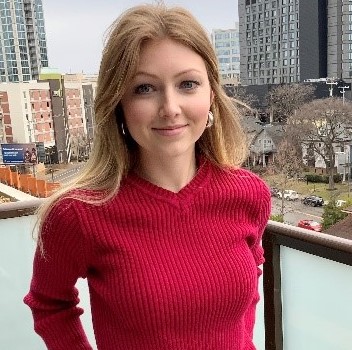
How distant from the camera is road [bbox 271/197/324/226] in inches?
676

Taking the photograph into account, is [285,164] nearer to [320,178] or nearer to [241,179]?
[320,178]

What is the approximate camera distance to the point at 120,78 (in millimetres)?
770

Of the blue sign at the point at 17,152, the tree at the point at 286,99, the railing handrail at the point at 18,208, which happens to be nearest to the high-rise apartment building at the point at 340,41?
the tree at the point at 286,99

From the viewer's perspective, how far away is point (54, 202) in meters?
0.79

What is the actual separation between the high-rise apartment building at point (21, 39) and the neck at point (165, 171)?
4853 centimetres

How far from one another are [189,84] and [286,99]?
28839mm

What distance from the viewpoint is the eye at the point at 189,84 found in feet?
2.62

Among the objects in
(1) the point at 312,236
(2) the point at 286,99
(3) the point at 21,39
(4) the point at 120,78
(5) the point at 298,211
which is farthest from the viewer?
(3) the point at 21,39

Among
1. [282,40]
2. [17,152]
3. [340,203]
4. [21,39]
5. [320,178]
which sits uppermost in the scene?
[21,39]

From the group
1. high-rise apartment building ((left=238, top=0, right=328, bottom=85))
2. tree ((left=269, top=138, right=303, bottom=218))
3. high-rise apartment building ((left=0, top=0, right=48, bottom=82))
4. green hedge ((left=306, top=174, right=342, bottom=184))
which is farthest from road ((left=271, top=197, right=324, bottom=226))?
high-rise apartment building ((left=0, top=0, right=48, bottom=82))

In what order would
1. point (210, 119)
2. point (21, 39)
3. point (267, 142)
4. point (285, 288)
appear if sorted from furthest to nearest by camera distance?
point (21, 39)
point (267, 142)
point (285, 288)
point (210, 119)

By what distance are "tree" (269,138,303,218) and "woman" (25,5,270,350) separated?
1887 cm

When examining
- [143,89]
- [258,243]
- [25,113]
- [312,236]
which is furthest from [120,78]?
[25,113]

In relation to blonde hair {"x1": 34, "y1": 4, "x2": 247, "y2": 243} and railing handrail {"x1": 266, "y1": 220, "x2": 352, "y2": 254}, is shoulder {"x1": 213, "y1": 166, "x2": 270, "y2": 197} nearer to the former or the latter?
blonde hair {"x1": 34, "y1": 4, "x2": 247, "y2": 243}
